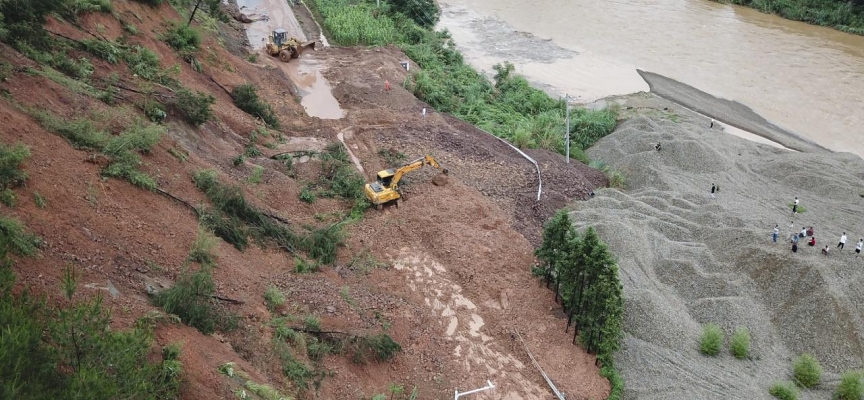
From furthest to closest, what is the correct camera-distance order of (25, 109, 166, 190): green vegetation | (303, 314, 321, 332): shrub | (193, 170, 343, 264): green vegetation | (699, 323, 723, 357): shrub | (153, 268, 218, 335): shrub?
(193, 170, 343, 264): green vegetation, (699, 323, 723, 357): shrub, (25, 109, 166, 190): green vegetation, (303, 314, 321, 332): shrub, (153, 268, 218, 335): shrub

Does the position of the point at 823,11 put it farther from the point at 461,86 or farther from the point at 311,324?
the point at 311,324

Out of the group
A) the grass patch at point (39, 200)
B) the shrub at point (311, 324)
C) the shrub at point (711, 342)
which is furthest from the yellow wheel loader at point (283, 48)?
the shrub at point (711, 342)

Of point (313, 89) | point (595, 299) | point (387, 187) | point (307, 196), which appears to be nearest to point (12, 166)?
point (307, 196)

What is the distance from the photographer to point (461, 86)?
32.1 meters

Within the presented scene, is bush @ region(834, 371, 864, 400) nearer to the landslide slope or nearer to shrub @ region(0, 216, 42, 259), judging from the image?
the landslide slope

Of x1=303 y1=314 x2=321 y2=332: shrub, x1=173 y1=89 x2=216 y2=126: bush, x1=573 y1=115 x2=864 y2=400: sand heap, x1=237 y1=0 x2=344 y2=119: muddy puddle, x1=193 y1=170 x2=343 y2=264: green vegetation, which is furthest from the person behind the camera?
x1=237 y1=0 x2=344 y2=119: muddy puddle

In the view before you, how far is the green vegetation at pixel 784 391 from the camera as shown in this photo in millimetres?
13555

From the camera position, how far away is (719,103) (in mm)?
33469

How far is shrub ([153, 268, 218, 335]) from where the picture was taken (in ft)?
35.3

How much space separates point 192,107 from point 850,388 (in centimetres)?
1877

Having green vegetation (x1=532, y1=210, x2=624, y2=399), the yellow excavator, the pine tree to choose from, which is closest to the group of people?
green vegetation (x1=532, y1=210, x2=624, y2=399)

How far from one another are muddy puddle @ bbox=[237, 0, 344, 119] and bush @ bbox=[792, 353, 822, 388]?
1965cm

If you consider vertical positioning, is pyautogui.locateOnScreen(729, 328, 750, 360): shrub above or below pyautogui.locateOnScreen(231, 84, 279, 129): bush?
below

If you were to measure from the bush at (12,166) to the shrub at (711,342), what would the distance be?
14932 millimetres
